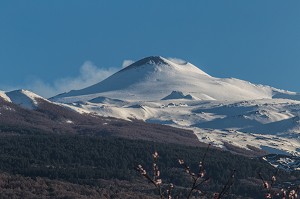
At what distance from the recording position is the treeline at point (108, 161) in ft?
415

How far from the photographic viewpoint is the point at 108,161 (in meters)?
144

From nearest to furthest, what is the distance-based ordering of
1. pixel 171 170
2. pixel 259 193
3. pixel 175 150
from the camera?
pixel 259 193 → pixel 171 170 → pixel 175 150

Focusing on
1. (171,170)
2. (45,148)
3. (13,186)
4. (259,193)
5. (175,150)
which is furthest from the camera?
(175,150)

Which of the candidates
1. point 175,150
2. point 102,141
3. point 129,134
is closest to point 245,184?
point 175,150

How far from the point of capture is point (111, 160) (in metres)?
144

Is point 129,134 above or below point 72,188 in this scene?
above

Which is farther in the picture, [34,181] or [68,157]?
[68,157]

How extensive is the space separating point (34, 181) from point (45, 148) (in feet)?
103

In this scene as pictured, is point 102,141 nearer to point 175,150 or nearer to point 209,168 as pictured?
point 175,150

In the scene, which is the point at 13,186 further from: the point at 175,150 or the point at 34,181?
the point at 175,150

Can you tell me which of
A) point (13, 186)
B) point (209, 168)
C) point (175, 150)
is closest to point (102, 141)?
point (175, 150)

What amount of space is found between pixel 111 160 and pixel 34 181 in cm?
2907

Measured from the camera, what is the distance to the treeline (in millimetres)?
126438

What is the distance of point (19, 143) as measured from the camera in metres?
152
